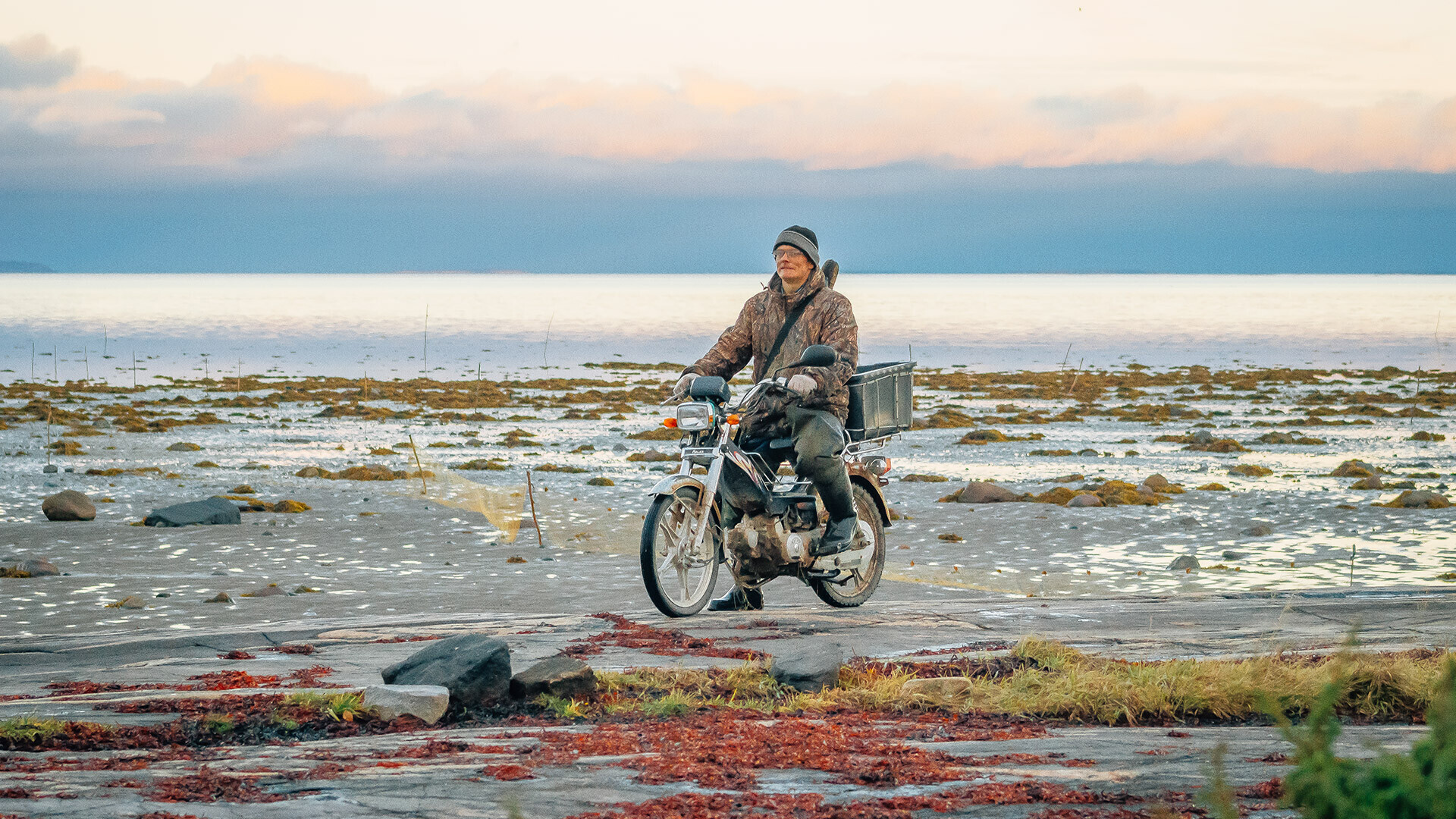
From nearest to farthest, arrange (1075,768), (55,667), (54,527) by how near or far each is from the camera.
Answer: (1075,768) → (55,667) → (54,527)

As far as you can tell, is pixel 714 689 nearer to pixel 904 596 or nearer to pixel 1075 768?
pixel 1075 768

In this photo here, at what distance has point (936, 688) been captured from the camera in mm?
5629

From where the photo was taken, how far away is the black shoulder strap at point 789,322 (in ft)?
27.2

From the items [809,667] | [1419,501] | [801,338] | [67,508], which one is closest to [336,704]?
[809,667]

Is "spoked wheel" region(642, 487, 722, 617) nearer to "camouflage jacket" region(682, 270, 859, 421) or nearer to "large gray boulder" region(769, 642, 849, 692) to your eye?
"camouflage jacket" region(682, 270, 859, 421)

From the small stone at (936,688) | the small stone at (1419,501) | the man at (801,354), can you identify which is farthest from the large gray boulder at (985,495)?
the small stone at (936,688)

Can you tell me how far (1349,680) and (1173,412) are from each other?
2410cm

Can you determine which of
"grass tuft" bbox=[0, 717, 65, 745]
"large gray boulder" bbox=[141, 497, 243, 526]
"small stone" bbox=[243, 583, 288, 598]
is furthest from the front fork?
"large gray boulder" bbox=[141, 497, 243, 526]

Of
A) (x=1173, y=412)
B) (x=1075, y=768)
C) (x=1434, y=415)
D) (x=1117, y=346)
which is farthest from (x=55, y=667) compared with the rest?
(x=1117, y=346)

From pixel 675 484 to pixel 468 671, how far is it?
2.44 metres

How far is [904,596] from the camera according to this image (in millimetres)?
9695

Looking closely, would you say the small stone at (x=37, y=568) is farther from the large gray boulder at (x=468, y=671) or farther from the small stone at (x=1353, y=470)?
the small stone at (x=1353, y=470)

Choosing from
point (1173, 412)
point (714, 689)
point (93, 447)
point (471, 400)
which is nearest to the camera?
point (714, 689)

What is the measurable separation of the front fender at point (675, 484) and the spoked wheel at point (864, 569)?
1.19 metres
